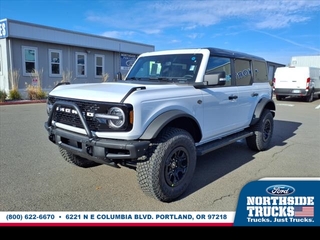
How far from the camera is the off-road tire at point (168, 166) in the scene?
9.80 feet

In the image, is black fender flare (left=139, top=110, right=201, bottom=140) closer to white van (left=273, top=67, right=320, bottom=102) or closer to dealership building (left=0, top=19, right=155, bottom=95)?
dealership building (left=0, top=19, right=155, bottom=95)

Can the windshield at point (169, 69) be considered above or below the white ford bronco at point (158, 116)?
above

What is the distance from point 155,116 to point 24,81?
13.7 m

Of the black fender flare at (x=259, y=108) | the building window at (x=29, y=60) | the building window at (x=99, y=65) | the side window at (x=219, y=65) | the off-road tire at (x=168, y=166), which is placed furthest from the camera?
the building window at (x=99, y=65)

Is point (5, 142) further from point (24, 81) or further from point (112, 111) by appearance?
point (24, 81)

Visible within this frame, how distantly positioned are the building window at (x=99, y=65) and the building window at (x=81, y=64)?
3.21 feet

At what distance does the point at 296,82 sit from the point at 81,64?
45.7 ft

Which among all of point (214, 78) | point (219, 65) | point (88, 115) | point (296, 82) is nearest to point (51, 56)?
point (219, 65)

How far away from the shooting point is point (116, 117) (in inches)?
109

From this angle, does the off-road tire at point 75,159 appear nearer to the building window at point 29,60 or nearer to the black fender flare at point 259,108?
the black fender flare at point 259,108

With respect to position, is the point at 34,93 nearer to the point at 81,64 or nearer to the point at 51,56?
the point at 51,56

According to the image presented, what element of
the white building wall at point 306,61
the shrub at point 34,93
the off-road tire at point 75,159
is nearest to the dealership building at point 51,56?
the shrub at point 34,93
